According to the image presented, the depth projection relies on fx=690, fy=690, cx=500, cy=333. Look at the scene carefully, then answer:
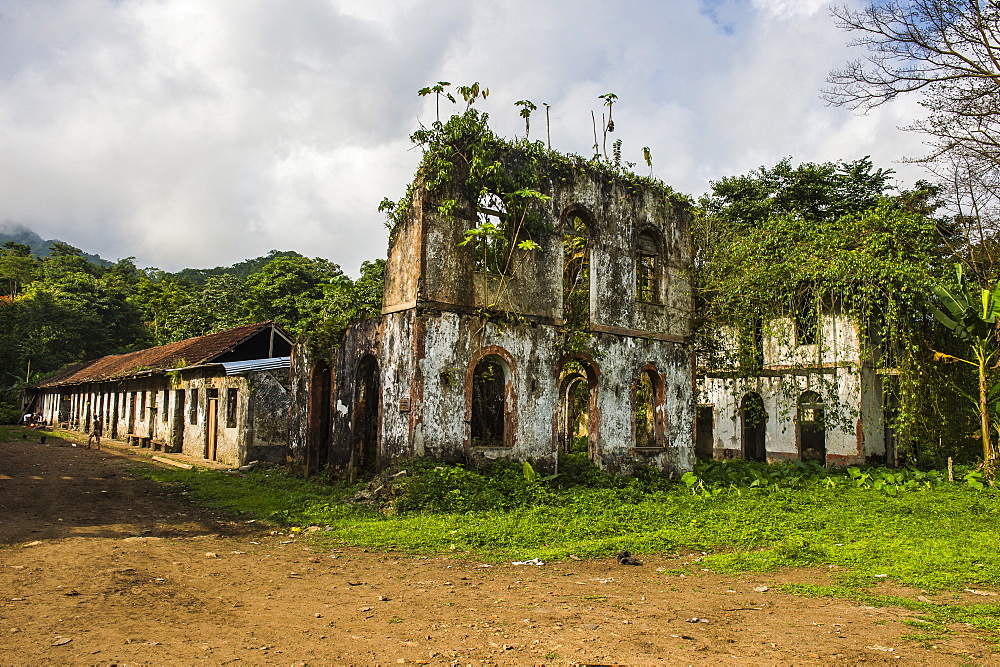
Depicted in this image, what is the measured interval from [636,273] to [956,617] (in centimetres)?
973

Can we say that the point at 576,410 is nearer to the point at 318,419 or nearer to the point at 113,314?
the point at 318,419

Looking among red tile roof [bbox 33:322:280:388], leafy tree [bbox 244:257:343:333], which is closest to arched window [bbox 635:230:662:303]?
red tile roof [bbox 33:322:280:388]

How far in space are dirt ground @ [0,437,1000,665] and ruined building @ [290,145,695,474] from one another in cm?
369

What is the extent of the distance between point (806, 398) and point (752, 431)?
279 centimetres

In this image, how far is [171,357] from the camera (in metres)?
22.8

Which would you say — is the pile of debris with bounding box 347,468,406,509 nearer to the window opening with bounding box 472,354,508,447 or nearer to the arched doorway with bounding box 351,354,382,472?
the arched doorway with bounding box 351,354,382,472

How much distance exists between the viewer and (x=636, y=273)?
1456 cm

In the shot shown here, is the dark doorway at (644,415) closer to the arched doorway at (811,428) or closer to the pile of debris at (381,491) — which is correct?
the arched doorway at (811,428)

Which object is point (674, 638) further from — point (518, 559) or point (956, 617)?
point (518, 559)

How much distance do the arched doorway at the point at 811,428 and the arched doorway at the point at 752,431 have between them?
112 centimetres

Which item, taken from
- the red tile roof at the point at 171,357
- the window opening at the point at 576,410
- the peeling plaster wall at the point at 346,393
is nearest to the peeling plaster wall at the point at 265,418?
the red tile roof at the point at 171,357

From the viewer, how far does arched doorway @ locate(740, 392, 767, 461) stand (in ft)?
70.2

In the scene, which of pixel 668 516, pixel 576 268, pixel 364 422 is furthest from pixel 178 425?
pixel 668 516

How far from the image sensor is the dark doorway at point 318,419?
14672 millimetres
